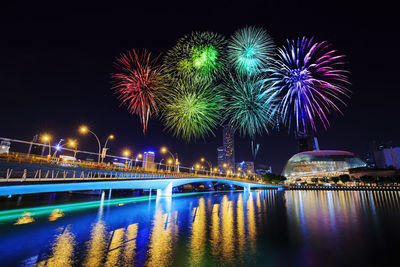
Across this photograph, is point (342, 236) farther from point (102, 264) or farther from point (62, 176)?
point (62, 176)

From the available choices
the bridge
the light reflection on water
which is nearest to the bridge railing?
the bridge

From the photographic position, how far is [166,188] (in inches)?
2891

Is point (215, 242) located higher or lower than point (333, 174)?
lower

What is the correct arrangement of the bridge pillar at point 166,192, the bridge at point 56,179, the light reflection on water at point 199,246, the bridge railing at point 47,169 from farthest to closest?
the bridge pillar at point 166,192
the bridge railing at point 47,169
the bridge at point 56,179
the light reflection on water at point 199,246

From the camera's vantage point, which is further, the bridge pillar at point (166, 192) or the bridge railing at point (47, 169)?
the bridge pillar at point (166, 192)

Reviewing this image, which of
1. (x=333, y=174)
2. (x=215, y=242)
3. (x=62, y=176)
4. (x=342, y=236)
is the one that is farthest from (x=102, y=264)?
(x=333, y=174)

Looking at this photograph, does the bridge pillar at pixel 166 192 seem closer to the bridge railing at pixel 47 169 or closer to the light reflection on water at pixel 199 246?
the bridge railing at pixel 47 169

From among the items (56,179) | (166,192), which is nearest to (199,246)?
(56,179)

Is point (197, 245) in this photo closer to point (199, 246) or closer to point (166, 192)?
point (199, 246)

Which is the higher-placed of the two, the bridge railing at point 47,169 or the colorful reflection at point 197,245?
the bridge railing at point 47,169

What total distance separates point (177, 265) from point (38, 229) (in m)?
18.8

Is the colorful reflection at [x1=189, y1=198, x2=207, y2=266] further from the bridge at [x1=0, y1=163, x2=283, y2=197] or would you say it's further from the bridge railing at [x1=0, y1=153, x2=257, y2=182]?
the bridge railing at [x1=0, y1=153, x2=257, y2=182]

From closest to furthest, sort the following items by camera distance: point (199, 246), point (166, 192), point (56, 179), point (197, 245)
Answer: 1. point (199, 246)
2. point (197, 245)
3. point (56, 179)
4. point (166, 192)

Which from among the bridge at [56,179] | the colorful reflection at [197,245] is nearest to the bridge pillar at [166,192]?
the bridge at [56,179]
